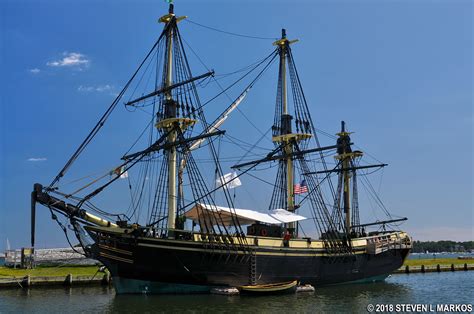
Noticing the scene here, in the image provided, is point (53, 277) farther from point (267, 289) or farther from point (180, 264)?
point (267, 289)

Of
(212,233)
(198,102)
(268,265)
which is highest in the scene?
(198,102)

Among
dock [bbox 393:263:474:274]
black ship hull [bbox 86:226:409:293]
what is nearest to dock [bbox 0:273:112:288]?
black ship hull [bbox 86:226:409:293]

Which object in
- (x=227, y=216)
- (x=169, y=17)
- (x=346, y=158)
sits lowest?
(x=227, y=216)

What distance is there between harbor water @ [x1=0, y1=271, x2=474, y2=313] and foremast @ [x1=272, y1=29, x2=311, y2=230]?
1114 centimetres

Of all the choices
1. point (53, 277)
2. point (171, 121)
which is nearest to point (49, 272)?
point (53, 277)

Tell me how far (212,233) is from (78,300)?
968 centimetres

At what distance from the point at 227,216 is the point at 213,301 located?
953 centimetres

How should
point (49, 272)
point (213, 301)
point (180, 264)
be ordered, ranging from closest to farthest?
point (213, 301) < point (180, 264) < point (49, 272)

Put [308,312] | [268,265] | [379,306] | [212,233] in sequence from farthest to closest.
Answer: [268,265], [212,233], [379,306], [308,312]

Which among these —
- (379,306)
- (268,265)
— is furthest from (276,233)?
(379,306)

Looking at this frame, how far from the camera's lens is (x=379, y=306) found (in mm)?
30797

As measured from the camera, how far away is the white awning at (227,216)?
3669cm

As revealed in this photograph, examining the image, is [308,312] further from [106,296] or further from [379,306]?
[106,296]

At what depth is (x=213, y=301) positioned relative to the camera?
99.2 feet
